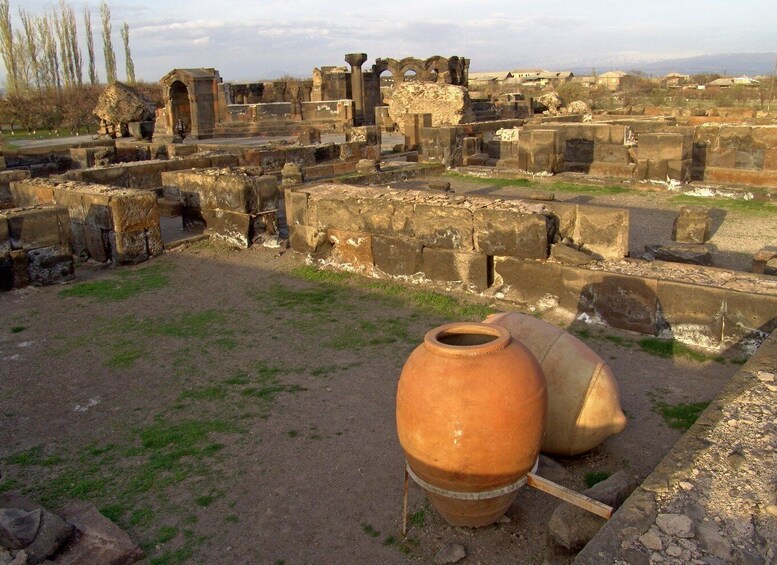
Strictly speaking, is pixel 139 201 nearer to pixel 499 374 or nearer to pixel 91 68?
pixel 499 374

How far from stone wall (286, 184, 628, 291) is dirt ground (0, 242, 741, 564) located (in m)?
0.43

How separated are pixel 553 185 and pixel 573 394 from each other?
11.4 meters

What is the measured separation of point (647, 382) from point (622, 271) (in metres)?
1.55

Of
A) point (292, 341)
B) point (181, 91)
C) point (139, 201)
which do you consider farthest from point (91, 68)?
point (292, 341)

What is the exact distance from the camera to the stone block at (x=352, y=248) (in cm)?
845

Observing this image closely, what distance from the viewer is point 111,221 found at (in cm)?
907

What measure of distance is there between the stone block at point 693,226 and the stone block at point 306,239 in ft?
16.0

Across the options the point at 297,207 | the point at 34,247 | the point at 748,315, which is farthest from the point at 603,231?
the point at 34,247

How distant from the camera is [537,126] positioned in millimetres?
18250

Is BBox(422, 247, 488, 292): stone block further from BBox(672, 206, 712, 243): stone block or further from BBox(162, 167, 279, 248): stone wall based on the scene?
BBox(672, 206, 712, 243): stone block

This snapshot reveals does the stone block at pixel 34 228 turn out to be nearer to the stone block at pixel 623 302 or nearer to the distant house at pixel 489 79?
the stone block at pixel 623 302

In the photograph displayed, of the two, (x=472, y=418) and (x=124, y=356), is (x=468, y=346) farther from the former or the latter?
(x=124, y=356)

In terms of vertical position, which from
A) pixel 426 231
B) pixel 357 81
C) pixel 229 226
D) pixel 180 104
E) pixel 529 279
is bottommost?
pixel 529 279

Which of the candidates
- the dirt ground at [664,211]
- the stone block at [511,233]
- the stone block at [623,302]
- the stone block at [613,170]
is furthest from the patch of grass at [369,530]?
the stone block at [613,170]
